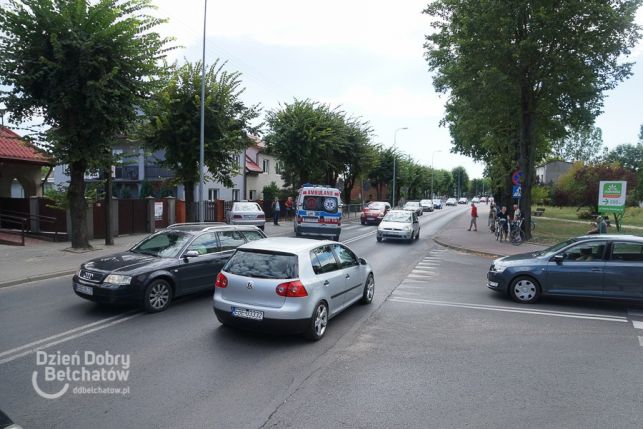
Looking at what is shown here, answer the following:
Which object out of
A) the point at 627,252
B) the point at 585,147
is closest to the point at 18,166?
the point at 627,252

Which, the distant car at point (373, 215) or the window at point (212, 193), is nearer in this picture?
the distant car at point (373, 215)

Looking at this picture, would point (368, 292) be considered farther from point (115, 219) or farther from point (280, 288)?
point (115, 219)

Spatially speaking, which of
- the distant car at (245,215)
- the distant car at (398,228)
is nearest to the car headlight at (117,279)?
the distant car at (398,228)

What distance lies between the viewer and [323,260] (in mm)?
7102

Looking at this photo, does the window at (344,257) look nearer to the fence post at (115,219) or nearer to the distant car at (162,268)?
the distant car at (162,268)

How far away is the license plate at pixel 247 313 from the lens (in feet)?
20.2

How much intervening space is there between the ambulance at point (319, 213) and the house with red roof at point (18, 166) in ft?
40.6

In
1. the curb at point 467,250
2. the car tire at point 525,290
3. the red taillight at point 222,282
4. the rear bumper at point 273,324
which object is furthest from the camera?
the curb at point 467,250

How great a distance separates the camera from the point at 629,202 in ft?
176

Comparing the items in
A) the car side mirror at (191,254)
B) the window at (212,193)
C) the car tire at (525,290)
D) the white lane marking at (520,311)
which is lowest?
the white lane marking at (520,311)

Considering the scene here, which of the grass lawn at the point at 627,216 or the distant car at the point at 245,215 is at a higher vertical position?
the distant car at the point at 245,215

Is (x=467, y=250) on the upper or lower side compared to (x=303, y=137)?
lower

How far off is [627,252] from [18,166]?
25.7m

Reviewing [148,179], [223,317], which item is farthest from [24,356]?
[148,179]
